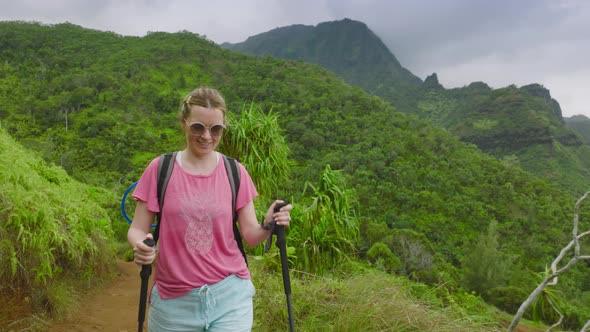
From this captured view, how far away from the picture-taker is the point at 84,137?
3566 cm

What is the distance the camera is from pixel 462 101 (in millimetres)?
105562

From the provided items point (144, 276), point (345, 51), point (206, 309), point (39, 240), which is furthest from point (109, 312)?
point (345, 51)

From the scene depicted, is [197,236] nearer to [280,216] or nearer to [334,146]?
[280,216]

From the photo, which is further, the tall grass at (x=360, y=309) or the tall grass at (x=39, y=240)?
the tall grass at (x=39, y=240)

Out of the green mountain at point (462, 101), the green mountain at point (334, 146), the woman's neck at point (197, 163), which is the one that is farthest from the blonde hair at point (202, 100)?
the green mountain at point (462, 101)

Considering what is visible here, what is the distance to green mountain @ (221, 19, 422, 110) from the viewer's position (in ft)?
445

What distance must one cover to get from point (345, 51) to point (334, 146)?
125291 mm

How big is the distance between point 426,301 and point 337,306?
22.8 inches

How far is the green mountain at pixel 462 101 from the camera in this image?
2867 inches

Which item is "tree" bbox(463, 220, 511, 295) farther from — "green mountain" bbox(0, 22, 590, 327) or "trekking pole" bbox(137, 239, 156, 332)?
"trekking pole" bbox(137, 239, 156, 332)

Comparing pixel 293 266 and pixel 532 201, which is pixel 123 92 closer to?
pixel 532 201

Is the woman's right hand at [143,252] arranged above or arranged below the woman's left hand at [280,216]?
below

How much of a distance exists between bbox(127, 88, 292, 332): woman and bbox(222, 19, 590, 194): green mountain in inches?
2404

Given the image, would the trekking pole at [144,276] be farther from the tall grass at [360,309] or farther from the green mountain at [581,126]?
the green mountain at [581,126]
